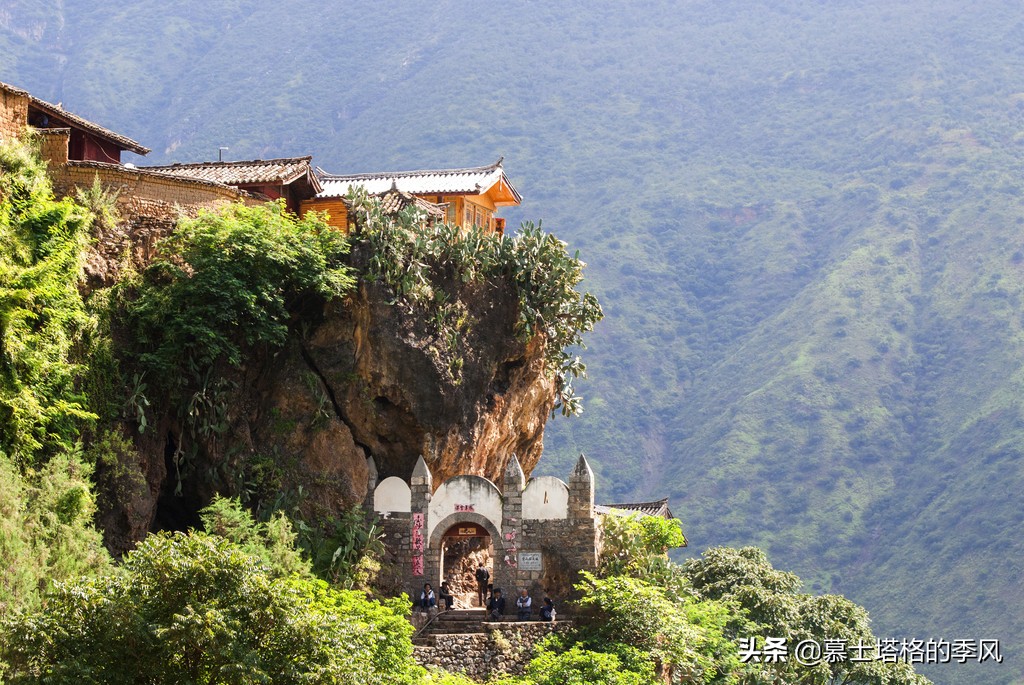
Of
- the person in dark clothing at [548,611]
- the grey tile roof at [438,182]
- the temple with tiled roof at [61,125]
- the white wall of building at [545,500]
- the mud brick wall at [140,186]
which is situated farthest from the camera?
the grey tile roof at [438,182]

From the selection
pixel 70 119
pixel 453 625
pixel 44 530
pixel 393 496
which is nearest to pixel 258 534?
pixel 393 496

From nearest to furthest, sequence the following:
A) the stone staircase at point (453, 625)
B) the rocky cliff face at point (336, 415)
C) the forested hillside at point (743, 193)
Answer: the stone staircase at point (453, 625) → the rocky cliff face at point (336, 415) → the forested hillside at point (743, 193)

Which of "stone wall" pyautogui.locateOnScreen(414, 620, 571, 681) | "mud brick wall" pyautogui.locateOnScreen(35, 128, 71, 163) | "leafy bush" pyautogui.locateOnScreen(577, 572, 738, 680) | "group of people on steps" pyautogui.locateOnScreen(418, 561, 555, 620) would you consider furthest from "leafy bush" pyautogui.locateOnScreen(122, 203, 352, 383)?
"leafy bush" pyautogui.locateOnScreen(577, 572, 738, 680)

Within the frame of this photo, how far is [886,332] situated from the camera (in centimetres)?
9725

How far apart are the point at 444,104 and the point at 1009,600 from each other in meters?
77.8

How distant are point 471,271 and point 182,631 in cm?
1662

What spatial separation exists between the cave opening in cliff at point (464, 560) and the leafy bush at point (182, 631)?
14631 mm

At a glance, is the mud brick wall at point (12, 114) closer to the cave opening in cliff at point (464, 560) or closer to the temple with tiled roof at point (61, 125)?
the temple with tiled roof at point (61, 125)

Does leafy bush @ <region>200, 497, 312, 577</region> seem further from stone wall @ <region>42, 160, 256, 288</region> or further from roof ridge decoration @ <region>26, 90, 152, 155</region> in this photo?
roof ridge decoration @ <region>26, 90, 152, 155</region>

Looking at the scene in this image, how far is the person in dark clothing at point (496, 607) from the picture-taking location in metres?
36.1

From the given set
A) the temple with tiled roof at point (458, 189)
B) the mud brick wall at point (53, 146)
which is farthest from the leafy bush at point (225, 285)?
the temple with tiled roof at point (458, 189)

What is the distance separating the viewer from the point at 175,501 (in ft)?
117

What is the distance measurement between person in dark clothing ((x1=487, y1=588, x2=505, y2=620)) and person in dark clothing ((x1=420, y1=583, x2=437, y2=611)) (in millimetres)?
1327

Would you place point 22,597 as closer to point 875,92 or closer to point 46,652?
point 46,652
